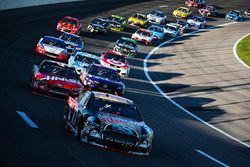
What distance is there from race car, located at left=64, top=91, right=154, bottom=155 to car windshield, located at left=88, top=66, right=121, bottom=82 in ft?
29.2

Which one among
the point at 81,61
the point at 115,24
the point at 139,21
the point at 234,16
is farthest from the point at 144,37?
the point at 234,16

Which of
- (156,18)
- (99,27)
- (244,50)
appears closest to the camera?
(244,50)

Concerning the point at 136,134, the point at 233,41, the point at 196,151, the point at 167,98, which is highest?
the point at 136,134

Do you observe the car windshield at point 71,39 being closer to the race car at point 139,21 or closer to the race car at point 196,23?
the race car at point 139,21

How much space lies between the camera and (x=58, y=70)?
2244 cm

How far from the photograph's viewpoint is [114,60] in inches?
1309

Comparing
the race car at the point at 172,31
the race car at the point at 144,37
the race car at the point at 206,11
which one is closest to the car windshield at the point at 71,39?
the race car at the point at 144,37

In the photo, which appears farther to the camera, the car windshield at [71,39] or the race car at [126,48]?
the race car at [126,48]

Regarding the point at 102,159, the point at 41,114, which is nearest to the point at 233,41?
the point at 41,114

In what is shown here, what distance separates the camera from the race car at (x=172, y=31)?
56938 mm

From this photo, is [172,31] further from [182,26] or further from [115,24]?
[115,24]

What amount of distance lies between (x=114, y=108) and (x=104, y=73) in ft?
30.9

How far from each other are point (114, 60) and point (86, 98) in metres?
17.2

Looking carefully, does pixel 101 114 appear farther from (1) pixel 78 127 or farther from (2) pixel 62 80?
(2) pixel 62 80
